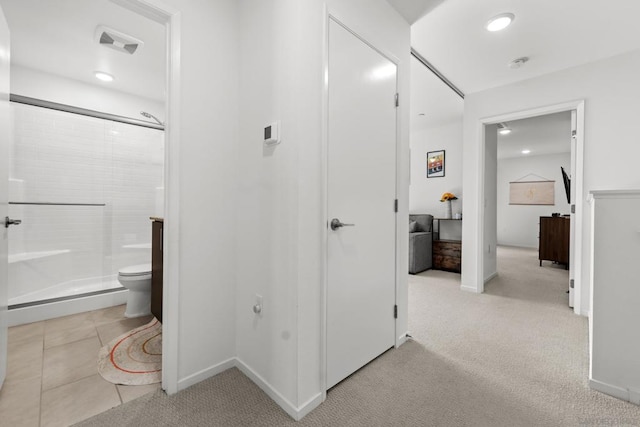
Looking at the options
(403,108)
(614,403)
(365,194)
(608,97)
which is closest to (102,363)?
(365,194)

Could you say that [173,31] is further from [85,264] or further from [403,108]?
[85,264]

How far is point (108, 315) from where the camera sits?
2.62m

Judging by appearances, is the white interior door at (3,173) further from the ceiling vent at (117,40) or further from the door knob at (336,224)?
the door knob at (336,224)

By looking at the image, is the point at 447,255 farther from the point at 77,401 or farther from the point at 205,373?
the point at 77,401

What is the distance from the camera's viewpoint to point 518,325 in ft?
8.07

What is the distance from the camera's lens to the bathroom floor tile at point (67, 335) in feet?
6.85

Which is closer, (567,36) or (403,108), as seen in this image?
(403,108)

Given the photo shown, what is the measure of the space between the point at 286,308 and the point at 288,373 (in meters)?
0.33

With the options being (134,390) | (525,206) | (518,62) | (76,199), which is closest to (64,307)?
(76,199)

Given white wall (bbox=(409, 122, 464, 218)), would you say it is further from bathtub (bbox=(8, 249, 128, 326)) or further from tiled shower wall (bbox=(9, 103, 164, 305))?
bathtub (bbox=(8, 249, 128, 326))

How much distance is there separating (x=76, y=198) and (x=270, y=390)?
316 centimetres

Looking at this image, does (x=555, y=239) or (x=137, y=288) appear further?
(x=555, y=239)

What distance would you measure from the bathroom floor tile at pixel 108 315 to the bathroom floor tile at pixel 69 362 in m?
0.38

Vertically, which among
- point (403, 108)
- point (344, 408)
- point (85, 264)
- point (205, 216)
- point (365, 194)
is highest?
point (403, 108)
